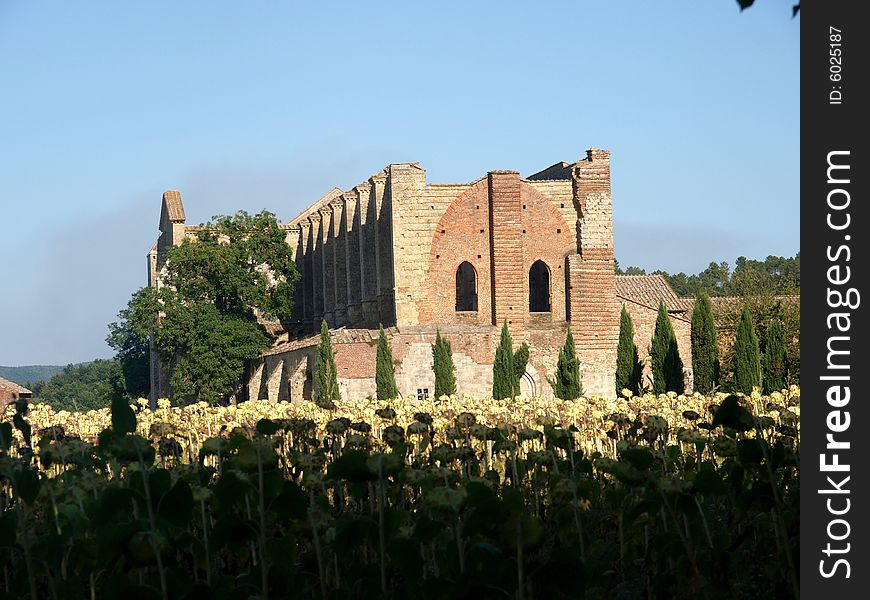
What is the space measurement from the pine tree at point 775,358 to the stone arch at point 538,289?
8.98m

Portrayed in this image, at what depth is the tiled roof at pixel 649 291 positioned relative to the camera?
5075 cm

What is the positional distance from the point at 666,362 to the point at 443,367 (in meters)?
6.92

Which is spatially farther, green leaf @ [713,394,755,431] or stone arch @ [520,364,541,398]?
stone arch @ [520,364,541,398]

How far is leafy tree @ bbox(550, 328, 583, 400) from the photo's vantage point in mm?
43531

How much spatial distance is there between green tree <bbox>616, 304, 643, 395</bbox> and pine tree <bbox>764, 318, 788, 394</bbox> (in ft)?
13.2

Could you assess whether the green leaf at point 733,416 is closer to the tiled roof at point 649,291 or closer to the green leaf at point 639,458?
the green leaf at point 639,458

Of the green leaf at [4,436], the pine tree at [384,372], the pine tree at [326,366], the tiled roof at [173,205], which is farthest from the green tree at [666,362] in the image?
the green leaf at [4,436]

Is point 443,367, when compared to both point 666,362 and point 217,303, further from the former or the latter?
point 217,303

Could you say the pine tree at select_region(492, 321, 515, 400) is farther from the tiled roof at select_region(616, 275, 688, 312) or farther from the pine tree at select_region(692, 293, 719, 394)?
→ the tiled roof at select_region(616, 275, 688, 312)

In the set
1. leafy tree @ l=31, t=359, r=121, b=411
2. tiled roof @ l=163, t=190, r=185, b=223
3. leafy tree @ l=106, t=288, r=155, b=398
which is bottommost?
leafy tree @ l=31, t=359, r=121, b=411

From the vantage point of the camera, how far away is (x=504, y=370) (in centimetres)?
4309

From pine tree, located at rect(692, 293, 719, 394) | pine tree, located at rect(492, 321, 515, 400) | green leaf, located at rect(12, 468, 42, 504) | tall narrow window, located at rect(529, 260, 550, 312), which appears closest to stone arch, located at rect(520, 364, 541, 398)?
pine tree, located at rect(492, 321, 515, 400)

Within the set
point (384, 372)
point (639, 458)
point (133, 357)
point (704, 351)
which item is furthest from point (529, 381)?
point (639, 458)

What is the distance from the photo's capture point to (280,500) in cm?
675
